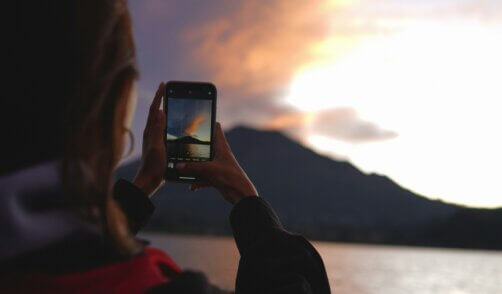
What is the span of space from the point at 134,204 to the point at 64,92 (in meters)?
0.73

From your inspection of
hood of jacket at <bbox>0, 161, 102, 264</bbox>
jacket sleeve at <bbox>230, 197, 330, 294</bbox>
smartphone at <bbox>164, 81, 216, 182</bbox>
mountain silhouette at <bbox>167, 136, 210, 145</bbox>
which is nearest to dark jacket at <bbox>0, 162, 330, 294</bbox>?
hood of jacket at <bbox>0, 161, 102, 264</bbox>

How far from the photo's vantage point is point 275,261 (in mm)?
1637

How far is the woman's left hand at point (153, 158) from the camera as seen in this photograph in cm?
211

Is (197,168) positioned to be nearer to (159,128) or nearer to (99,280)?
(159,128)

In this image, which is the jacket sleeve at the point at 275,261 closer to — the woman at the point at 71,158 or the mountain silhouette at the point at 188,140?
the woman at the point at 71,158

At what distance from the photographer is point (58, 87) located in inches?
48.9

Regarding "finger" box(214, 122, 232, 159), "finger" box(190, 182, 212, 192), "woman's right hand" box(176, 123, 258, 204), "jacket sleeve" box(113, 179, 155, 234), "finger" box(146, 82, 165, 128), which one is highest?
"finger" box(146, 82, 165, 128)

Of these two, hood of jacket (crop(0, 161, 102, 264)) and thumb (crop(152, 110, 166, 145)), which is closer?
hood of jacket (crop(0, 161, 102, 264))

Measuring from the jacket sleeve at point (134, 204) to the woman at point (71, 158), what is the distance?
1.85 ft

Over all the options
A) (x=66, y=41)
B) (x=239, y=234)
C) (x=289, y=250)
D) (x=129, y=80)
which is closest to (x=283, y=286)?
(x=289, y=250)

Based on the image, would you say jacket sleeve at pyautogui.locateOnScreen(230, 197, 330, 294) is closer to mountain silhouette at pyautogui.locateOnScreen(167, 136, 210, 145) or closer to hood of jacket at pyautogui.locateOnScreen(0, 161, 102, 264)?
hood of jacket at pyautogui.locateOnScreen(0, 161, 102, 264)

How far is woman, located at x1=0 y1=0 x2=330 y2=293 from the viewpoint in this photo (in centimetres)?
116

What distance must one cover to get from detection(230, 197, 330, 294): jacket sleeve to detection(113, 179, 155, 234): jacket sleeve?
0.29 meters

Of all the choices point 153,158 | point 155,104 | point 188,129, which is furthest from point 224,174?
point 188,129
